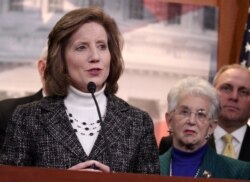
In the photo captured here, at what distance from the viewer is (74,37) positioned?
2.00 meters

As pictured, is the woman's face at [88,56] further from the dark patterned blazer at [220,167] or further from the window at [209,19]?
the window at [209,19]

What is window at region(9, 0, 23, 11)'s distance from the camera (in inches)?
146

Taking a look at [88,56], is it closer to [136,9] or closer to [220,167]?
[220,167]

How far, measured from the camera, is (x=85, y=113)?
1.97 metres

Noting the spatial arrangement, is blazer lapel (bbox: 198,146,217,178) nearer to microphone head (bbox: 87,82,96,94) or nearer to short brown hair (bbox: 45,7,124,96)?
short brown hair (bbox: 45,7,124,96)

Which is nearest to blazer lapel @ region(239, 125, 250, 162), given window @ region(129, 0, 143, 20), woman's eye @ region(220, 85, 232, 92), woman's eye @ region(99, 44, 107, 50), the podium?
woman's eye @ region(220, 85, 232, 92)

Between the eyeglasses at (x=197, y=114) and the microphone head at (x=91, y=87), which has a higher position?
the microphone head at (x=91, y=87)

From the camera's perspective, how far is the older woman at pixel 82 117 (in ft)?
6.22

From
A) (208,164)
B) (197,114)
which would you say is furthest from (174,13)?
(208,164)

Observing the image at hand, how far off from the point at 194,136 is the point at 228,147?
0.41 meters

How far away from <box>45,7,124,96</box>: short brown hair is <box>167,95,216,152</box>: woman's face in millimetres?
550

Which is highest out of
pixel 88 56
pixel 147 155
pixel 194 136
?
pixel 88 56

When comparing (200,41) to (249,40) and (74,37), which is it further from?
(74,37)

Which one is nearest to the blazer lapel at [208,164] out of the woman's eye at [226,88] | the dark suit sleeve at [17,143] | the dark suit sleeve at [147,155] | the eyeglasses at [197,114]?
the eyeglasses at [197,114]
